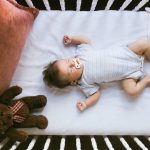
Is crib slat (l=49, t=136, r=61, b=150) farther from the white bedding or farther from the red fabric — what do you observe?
the red fabric

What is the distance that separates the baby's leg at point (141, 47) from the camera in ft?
4.69

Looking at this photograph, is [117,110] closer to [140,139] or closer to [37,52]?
[140,139]

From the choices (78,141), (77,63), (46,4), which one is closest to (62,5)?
(46,4)

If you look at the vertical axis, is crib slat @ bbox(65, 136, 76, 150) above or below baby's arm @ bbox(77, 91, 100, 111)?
below

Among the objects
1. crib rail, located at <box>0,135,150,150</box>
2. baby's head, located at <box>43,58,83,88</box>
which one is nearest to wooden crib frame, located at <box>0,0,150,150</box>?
crib rail, located at <box>0,135,150,150</box>

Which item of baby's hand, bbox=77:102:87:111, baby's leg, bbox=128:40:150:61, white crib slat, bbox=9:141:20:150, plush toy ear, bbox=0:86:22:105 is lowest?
white crib slat, bbox=9:141:20:150

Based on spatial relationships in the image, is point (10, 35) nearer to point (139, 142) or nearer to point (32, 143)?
point (32, 143)

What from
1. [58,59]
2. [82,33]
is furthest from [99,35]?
[58,59]

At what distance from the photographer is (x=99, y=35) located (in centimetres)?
151

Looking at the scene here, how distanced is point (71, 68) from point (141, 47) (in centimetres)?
28

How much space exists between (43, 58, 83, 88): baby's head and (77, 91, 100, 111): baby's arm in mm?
85

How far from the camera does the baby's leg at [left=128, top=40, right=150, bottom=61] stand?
4.69 ft

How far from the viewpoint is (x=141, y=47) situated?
1.43 metres

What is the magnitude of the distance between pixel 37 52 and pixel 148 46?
433mm
